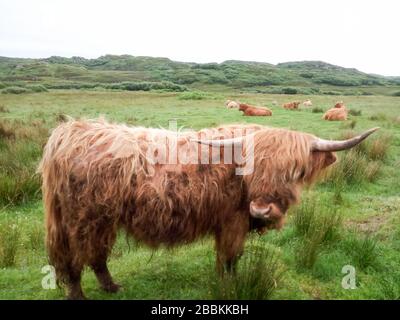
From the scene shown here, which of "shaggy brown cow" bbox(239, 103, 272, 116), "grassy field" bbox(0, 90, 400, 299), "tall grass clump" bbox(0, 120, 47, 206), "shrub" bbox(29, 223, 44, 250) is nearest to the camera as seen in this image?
"grassy field" bbox(0, 90, 400, 299)

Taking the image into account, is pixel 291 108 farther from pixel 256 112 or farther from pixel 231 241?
pixel 231 241

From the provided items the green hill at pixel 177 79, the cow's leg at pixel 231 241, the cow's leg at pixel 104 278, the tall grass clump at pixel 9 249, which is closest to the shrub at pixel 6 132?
the tall grass clump at pixel 9 249

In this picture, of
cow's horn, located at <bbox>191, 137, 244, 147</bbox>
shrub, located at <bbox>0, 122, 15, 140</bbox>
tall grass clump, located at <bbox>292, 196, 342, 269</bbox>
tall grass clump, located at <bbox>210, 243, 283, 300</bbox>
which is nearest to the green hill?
shrub, located at <bbox>0, 122, 15, 140</bbox>

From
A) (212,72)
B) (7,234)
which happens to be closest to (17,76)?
(212,72)

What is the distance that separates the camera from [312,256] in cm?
395

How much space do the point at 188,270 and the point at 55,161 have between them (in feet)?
5.71

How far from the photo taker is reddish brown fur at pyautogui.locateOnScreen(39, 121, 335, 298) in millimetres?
2920

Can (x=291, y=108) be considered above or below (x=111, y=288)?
below

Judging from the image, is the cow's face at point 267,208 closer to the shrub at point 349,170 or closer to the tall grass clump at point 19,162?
the tall grass clump at point 19,162

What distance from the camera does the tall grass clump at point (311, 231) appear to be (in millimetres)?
3965

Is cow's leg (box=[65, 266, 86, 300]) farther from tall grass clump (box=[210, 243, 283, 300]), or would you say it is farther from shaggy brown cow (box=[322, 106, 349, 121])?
shaggy brown cow (box=[322, 106, 349, 121])

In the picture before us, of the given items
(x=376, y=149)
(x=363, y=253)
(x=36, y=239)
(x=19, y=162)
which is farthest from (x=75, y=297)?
(x=376, y=149)

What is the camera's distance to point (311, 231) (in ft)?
14.3

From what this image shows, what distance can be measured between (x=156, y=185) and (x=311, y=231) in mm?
2121
